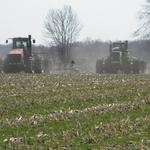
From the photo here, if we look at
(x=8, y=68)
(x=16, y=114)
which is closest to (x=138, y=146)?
(x=16, y=114)

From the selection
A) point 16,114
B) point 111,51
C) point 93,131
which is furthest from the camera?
point 111,51

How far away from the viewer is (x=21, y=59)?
A: 4231 centimetres

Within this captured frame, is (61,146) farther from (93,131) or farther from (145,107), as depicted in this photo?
(145,107)

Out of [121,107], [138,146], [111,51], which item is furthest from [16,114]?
[111,51]

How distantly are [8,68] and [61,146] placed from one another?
33.6 meters

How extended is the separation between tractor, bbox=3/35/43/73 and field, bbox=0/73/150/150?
2370 centimetres

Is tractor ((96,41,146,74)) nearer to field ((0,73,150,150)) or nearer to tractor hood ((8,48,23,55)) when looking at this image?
tractor hood ((8,48,23,55))

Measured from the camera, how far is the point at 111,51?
49.5 meters

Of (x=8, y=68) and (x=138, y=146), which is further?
(x=8, y=68)

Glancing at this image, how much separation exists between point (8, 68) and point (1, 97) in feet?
81.4

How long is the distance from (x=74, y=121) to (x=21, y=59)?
99.7 ft

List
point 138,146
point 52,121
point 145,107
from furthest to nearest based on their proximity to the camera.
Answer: point 145,107
point 52,121
point 138,146

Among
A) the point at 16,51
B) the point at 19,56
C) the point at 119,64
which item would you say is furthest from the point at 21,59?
the point at 119,64

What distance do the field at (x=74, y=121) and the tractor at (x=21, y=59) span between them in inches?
933
